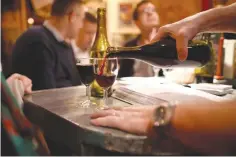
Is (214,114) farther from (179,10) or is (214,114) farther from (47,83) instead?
(179,10)

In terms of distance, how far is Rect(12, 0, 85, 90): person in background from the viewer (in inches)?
83.4

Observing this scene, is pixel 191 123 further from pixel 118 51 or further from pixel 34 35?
pixel 34 35

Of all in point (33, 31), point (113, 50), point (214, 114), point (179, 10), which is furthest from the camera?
point (179, 10)

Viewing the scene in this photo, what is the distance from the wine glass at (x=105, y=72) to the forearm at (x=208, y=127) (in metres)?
0.37

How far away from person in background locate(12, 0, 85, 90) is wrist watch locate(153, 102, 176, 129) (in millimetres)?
1524

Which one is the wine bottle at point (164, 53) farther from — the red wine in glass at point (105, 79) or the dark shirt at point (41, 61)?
the dark shirt at point (41, 61)

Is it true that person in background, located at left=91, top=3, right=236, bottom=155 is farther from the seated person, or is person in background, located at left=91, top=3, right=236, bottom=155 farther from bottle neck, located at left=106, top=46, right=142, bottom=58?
bottle neck, located at left=106, top=46, right=142, bottom=58

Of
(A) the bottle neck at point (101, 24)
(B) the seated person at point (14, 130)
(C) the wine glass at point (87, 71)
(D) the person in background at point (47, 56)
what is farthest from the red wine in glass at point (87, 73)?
(D) the person in background at point (47, 56)

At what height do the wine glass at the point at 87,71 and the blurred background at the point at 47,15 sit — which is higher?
the blurred background at the point at 47,15

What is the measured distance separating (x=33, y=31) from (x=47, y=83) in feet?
1.39

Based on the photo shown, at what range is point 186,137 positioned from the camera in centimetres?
58

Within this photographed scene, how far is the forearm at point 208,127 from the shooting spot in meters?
0.55

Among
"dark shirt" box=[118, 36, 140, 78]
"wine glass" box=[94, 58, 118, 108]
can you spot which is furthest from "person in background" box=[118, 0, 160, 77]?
"wine glass" box=[94, 58, 118, 108]

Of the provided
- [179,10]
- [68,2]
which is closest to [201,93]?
[179,10]
